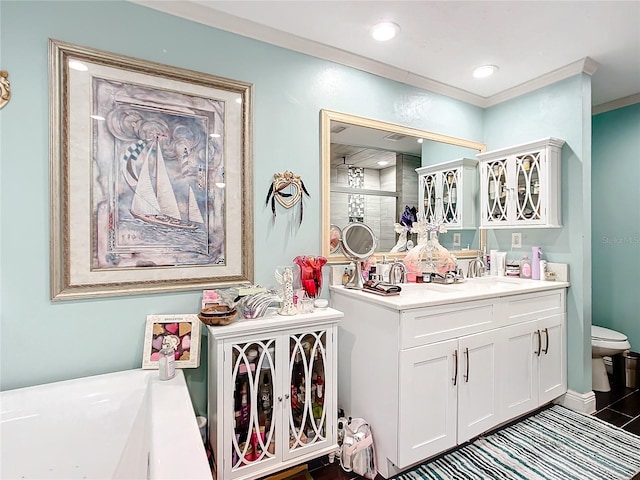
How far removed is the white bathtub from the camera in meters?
1.26

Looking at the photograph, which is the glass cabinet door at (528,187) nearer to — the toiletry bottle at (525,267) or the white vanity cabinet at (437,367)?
the toiletry bottle at (525,267)

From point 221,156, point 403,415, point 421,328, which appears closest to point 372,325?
point 421,328

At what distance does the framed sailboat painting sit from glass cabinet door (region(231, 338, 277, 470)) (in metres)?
0.47

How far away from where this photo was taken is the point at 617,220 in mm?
3102

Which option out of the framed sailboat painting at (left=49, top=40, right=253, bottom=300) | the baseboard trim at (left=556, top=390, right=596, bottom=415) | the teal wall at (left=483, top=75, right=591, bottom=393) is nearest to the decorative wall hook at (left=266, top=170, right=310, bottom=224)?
the framed sailboat painting at (left=49, top=40, right=253, bottom=300)

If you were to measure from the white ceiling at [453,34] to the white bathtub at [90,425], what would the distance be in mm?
1898

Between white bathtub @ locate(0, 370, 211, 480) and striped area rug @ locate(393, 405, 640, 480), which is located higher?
white bathtub @ locate(0, 370, 211, 480)

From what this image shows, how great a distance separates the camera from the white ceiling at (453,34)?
1.79m

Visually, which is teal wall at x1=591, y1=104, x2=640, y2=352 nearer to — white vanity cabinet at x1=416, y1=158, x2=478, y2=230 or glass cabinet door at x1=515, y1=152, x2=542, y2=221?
glass cabinet door at x1=515, y1=152, x2=542, y2=221

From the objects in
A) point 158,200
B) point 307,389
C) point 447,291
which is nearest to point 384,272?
point 447,291

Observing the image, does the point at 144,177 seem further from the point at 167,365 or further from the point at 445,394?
the point at 445,394

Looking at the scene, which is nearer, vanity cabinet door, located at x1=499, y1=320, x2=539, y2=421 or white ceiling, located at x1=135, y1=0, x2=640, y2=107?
white ceiling, located at x1=135, y1=0, x2=640, y2=107

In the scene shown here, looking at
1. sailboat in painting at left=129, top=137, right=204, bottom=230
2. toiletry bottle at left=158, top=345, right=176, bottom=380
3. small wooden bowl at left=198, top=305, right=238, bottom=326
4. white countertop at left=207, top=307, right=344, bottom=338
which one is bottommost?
toiletry bottle at left=158, top=345, right=176, bottom=380

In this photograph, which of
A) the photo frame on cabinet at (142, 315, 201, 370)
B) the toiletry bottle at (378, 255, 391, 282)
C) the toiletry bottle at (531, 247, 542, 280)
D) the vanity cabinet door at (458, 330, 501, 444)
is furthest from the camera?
the toiletry bottle at (531, 247, 542, 280)
